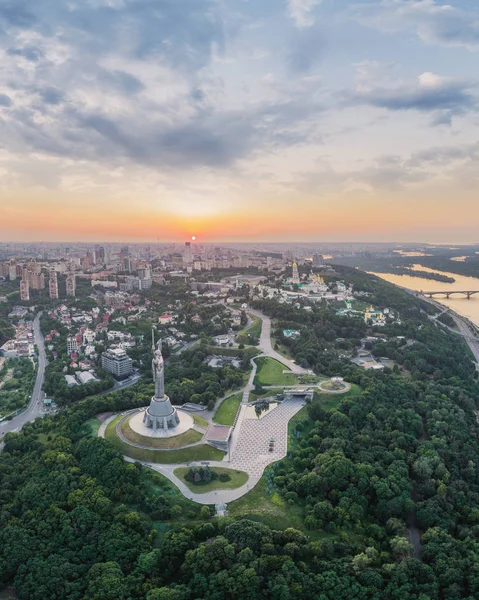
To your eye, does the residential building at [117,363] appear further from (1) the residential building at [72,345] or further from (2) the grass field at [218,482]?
(2) the grass field at [218,482]

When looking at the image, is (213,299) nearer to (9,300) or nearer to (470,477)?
(9,300)

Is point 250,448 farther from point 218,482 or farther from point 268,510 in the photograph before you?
point 268,510

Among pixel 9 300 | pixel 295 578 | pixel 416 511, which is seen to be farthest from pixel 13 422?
pixel 9 300

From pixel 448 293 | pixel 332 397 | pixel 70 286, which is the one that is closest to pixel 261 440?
pixel 332 397

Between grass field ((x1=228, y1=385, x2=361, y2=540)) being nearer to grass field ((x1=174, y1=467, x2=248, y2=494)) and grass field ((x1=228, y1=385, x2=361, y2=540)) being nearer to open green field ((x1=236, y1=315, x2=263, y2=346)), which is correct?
grass field ((x1=174, y1=467, x2=248, y2=494))

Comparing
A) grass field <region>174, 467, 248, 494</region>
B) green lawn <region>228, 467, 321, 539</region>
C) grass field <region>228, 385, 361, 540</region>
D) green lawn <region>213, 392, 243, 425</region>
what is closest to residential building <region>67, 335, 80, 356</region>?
green lawn <region>213, 392, 243, 425</region>

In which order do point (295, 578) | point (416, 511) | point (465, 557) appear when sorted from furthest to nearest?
point (416, 511) → point (465, 557) → point (295, 578)
